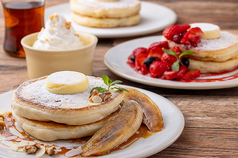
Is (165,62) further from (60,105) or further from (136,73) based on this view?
(60,105)

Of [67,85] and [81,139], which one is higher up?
[67,85]

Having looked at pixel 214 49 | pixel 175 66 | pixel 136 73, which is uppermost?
pixel 214 49

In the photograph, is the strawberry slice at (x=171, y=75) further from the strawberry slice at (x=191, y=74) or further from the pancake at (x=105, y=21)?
the pancake at (x=105, y=21)

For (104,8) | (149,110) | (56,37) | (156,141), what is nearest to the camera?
(156,141)

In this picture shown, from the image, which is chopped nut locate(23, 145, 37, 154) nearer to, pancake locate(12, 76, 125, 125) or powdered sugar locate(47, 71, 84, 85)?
pancake locate(12, 76, 125, 125)

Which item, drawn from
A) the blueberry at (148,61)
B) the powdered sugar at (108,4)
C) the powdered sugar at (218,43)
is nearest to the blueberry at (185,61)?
the powdered sugar at (218,43)

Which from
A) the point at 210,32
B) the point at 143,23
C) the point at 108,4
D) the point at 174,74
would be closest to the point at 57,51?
the point at 174,74
